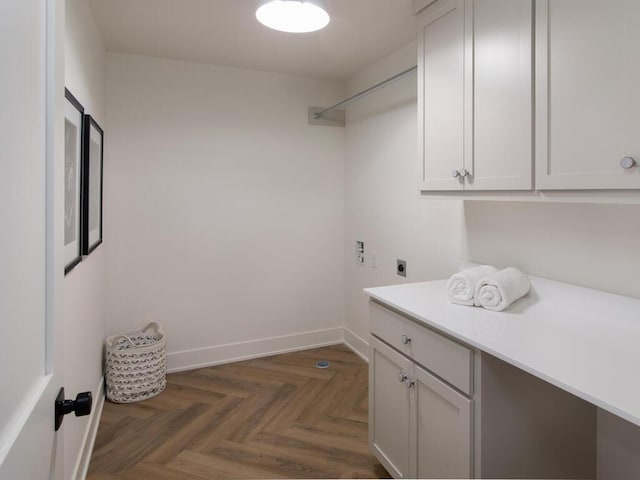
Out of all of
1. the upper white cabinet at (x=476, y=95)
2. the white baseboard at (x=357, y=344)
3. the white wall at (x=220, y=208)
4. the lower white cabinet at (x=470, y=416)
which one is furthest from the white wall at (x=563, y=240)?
the white wall at (x=220, y=208)

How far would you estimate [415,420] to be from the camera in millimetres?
1645

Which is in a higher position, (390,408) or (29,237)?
(29,237)

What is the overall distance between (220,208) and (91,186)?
1.14 meters

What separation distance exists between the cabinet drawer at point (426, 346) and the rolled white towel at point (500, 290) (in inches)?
11.6

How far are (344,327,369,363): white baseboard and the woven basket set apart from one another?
1532 mm

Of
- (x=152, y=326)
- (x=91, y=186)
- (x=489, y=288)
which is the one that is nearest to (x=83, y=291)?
(x=91, y=186)

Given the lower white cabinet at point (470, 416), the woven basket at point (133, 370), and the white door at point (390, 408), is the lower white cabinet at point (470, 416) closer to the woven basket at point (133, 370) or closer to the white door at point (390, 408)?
the white door at point (390, 408)

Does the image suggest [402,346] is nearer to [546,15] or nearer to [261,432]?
[261,432]

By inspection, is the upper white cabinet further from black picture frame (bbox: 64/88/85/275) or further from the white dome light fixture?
black picture frame (bbox: 64/88/85/275)

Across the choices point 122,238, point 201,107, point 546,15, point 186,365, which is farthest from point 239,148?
point 546,15

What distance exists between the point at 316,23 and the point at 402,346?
1.56 metres

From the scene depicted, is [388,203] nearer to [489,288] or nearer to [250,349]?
[489,288]

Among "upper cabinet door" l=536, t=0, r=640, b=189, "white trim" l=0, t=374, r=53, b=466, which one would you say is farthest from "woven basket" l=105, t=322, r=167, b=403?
"upper cabinet door" l=536, t=0, r=640, b=189

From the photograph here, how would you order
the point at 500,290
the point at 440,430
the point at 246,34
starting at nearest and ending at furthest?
the point at 440,430 < the point at 500,290 < the point at 246,34
